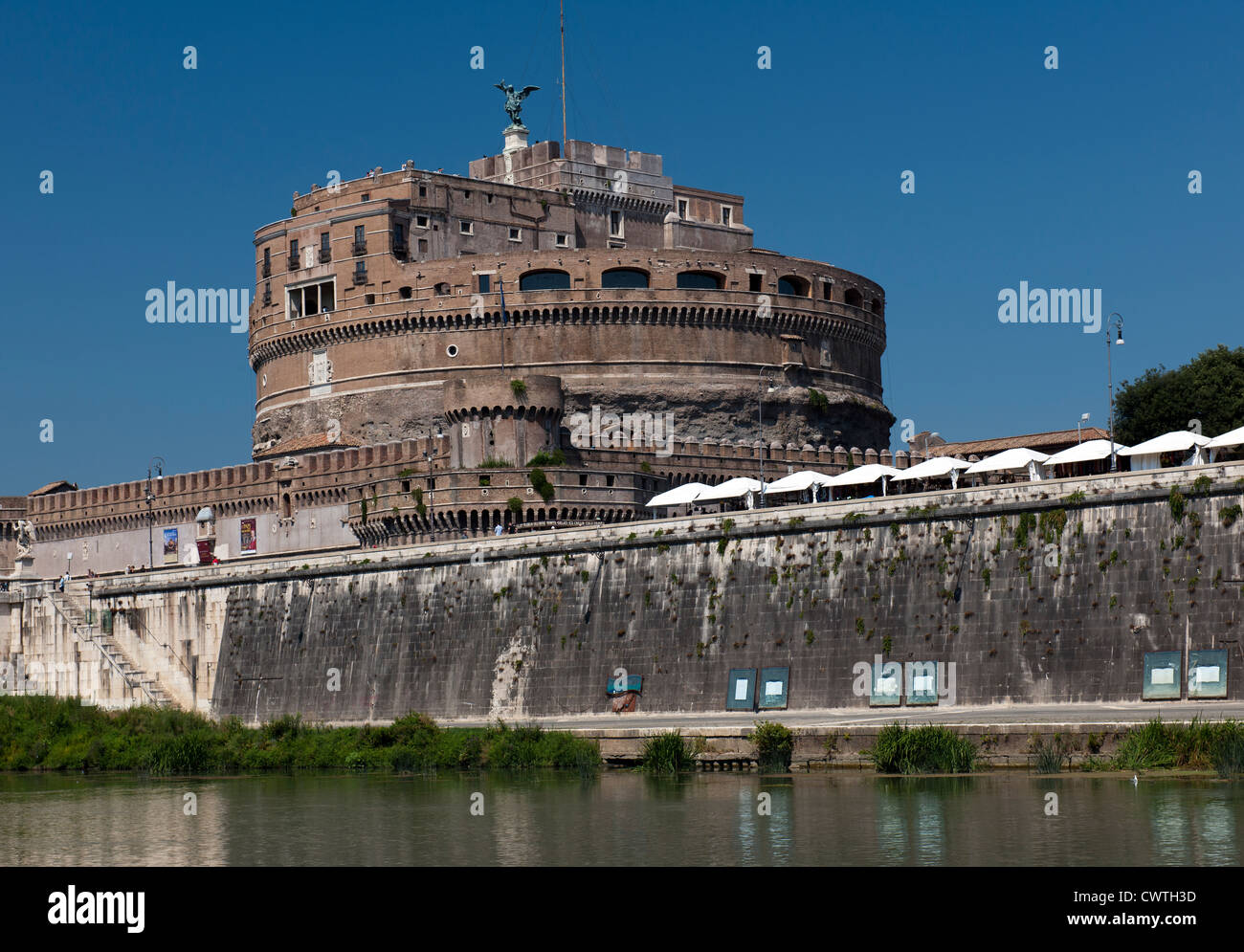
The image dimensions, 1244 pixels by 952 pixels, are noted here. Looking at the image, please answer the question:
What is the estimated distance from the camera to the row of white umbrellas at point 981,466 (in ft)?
136

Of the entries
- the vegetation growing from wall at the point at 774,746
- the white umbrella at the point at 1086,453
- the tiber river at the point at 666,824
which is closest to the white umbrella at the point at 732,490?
the white umbrella at the point at 1086,453

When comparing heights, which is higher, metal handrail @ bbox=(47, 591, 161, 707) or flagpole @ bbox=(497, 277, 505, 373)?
flagpole @ bbox=(497, 277, 505, 373)

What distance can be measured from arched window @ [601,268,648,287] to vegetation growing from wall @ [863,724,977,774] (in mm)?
43546

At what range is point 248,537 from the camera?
7044 cm

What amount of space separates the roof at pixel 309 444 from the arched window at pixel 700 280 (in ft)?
46.9

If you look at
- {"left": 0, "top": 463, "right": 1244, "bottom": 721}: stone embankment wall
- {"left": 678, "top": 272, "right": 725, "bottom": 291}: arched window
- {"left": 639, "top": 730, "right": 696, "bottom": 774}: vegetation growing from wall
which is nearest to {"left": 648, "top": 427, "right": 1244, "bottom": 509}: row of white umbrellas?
{"left": 0, "top": 463, "right": 1244, "bottom": 721}: stone embankment wall

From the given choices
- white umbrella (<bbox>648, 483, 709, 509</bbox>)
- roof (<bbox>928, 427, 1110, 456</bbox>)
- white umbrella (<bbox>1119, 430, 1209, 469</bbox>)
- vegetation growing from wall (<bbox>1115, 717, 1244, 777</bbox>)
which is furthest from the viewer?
roof (<bbox>928, 427, 1110, 456</bbox>)

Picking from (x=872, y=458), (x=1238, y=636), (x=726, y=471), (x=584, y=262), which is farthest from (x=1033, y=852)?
(x=584, y=262)

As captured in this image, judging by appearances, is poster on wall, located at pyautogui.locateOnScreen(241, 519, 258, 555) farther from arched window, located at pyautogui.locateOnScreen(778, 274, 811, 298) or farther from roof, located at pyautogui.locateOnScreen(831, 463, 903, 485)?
roof, located at pyautogui.locateOnScreen(831, 463, 903, 485)

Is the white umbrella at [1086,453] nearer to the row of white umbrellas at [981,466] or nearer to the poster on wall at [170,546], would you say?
the row of white umbrellas at [981,466]

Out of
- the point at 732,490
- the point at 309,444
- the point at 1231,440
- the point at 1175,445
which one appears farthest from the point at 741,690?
the point at 309,444

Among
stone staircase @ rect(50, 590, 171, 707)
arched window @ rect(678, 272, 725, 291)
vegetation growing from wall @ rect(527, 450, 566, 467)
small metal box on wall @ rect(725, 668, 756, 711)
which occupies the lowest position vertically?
small metal box on wall @ rect(725, 668, 756, 711)

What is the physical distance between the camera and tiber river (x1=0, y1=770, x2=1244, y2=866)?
83.9ft
